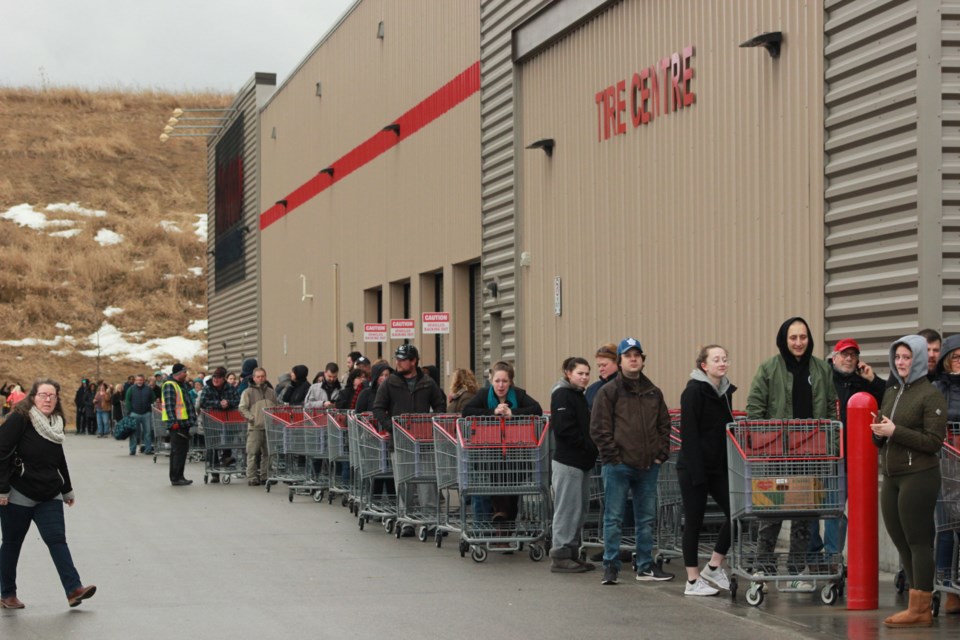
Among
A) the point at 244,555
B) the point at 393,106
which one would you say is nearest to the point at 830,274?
the point at 244,555

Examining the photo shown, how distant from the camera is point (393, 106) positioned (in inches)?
1286

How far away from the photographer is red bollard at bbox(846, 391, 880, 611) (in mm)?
10359

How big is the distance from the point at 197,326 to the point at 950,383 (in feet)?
245

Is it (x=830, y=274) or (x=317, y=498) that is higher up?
(x=830, y=274)

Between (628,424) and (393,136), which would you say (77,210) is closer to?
(393,136)

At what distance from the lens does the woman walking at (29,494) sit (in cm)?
1094

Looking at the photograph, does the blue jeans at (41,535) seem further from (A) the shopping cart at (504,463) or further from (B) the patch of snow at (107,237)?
(B) the patch of snow at (107,237)

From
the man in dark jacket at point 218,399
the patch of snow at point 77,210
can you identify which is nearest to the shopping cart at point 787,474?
the man in dark jacket at point 218,399

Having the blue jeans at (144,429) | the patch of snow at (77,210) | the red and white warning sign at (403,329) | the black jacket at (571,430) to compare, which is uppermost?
the patch of snow at (77,210)

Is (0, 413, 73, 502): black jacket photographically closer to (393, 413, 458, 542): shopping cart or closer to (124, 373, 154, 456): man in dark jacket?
(393, 413, 458, 542): shopping cart

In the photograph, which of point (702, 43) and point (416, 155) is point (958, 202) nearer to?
point (702, 43)

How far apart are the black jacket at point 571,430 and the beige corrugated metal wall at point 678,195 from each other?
8.71ft

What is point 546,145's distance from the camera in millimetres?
22703

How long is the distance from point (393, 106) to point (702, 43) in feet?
53.2
